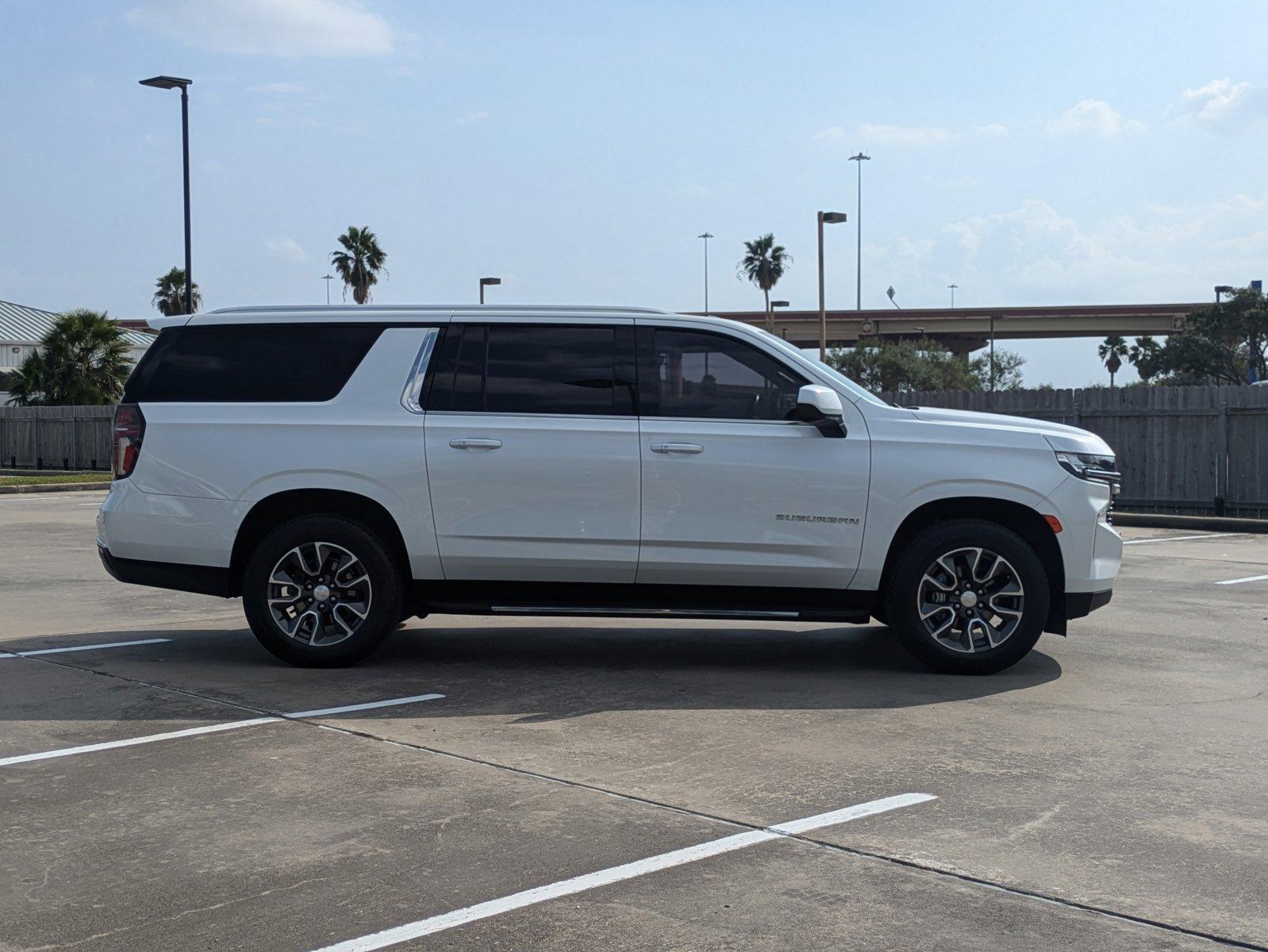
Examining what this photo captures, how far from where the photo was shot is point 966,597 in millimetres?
7898

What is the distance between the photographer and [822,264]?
36906 mm

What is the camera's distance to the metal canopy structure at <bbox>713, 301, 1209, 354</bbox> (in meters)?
79.1

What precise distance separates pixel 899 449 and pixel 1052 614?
1305 mm

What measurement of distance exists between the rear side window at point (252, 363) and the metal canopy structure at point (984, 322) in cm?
7101

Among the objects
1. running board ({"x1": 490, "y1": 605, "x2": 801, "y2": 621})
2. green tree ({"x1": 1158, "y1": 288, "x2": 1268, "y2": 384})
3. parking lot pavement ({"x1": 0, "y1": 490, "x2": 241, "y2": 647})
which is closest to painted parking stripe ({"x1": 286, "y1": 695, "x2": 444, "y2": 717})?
running board ({"x1": 490, "y1": 605, "x2": 801, "y2": 621})

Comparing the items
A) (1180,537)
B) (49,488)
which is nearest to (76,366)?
(49,488)

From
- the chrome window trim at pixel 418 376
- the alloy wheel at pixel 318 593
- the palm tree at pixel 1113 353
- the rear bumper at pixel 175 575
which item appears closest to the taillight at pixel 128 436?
the rear bumper at pixel 175 575

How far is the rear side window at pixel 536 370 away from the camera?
8.01 meters

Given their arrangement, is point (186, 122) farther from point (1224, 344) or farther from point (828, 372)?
point (1224, 344)

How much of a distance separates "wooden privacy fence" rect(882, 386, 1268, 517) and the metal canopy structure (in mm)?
54686

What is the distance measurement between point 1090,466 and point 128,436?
546 cm

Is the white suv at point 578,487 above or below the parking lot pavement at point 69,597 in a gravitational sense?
above

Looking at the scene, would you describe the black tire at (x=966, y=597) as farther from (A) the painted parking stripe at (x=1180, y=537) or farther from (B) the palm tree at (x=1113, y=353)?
(B) the palm tree at (x=1113, y=353)

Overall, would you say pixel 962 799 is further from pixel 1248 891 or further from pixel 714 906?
pixel 714 906
